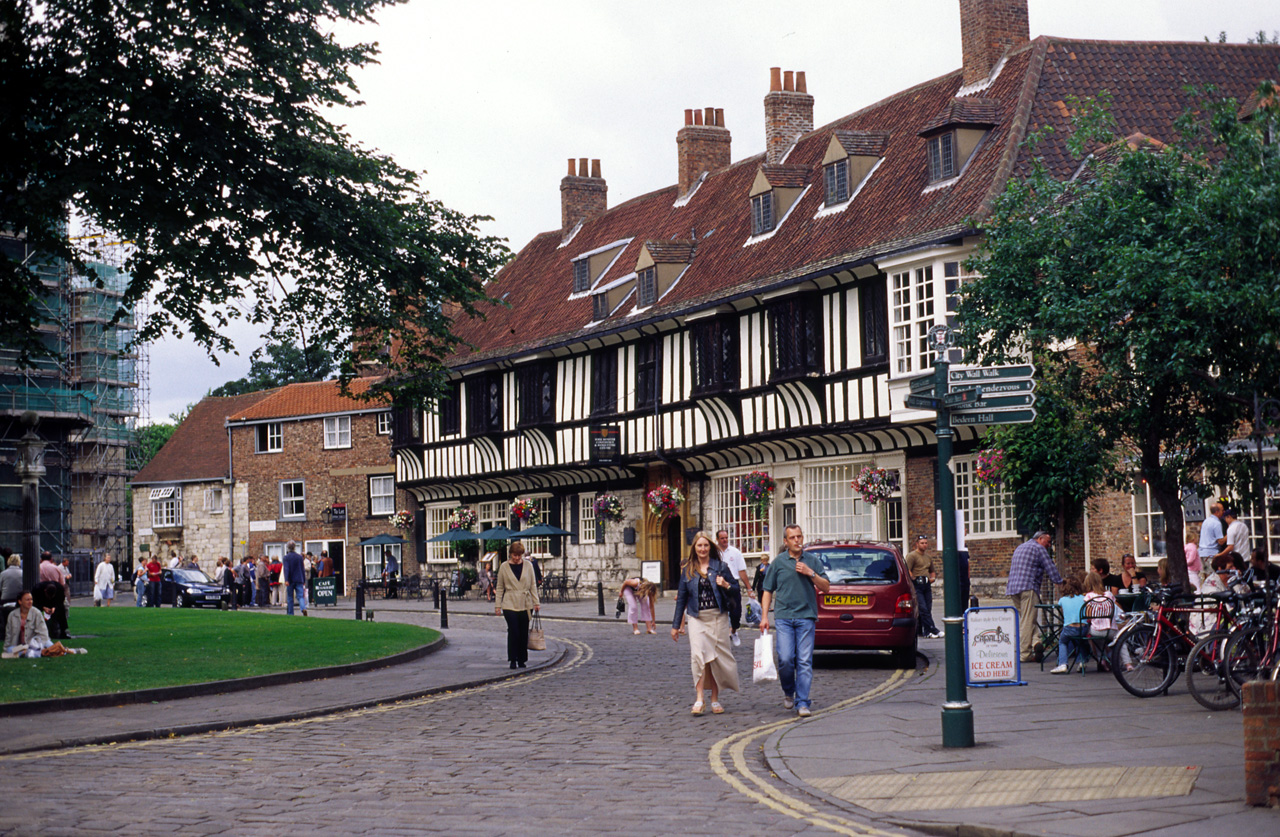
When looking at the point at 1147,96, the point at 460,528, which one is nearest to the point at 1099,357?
the point at 1147,96

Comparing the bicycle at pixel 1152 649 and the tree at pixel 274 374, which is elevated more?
the tree at pixel 274 374

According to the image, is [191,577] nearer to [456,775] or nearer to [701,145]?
[701,145]

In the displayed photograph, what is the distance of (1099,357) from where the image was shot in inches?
707

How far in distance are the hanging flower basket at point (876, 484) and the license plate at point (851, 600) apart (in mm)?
12991

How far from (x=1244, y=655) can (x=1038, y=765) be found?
3.72 metres

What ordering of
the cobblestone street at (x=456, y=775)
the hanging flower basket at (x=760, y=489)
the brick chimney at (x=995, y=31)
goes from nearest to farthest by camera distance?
the cobblestone street at (x=456, y=775), the brick chimney at (x=995, y=31), the hanging flower basket at (x=760, y=489)

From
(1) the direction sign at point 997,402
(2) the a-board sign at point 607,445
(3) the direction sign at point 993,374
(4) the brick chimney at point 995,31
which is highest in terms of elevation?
(4) the brick chimney at point 995,31

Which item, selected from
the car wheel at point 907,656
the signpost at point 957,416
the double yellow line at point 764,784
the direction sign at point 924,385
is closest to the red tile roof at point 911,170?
the car wheel at point 907,656

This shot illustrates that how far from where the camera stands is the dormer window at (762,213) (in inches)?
1460

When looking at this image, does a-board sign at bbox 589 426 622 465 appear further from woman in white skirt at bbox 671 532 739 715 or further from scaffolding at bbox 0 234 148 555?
woman in white skirt at bbox 671 532 739 715

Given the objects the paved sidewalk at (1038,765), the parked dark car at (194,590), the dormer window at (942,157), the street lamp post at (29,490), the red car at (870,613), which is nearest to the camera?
the paved sidewalk at (1038,765)

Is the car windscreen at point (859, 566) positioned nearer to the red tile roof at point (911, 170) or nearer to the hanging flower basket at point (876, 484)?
the red tile roof at point (911, 170)

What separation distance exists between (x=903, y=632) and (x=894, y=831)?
34.9ft

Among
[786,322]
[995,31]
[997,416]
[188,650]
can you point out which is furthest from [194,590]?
[997,416]
